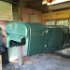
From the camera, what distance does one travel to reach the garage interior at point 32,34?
3291mm

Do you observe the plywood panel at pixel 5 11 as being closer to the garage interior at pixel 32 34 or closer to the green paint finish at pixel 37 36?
the garage interior at pixel 32 34

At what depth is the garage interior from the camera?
3291mm

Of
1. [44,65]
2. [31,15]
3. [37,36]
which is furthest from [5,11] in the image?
[44,65]

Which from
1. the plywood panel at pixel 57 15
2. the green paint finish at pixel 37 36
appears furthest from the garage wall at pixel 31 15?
the green paint finish at pixel 37 36

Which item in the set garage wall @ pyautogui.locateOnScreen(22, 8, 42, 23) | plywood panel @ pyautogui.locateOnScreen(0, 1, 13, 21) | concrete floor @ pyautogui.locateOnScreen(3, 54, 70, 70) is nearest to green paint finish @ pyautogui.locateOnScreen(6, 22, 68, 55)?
plywood panel @ pyautogui.locateOnScreen(0, 1, 13, 21)

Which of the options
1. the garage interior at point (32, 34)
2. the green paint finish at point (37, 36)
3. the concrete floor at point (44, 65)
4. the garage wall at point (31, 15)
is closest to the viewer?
the green paint finish at point (37, 36)

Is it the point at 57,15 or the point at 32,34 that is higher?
the point at 57,15

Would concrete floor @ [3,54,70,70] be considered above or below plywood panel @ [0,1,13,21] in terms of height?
below

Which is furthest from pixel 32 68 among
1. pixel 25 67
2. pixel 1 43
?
pixel 1 43

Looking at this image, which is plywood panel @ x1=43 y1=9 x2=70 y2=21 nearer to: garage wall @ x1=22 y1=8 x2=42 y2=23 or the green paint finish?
garage wall @ x1=22 y1=8 x2=42 y2=23

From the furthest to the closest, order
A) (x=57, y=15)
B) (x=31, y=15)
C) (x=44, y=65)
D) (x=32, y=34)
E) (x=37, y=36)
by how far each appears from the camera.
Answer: (x=31, y=15) → (x=57, y=15) → (x=44, y=65) → (x=37, y=36) → (x=32, y=34)

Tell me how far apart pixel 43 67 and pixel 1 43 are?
1796 millimetres

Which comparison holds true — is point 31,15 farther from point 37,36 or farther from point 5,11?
point 37,36

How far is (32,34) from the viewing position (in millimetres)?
3186
